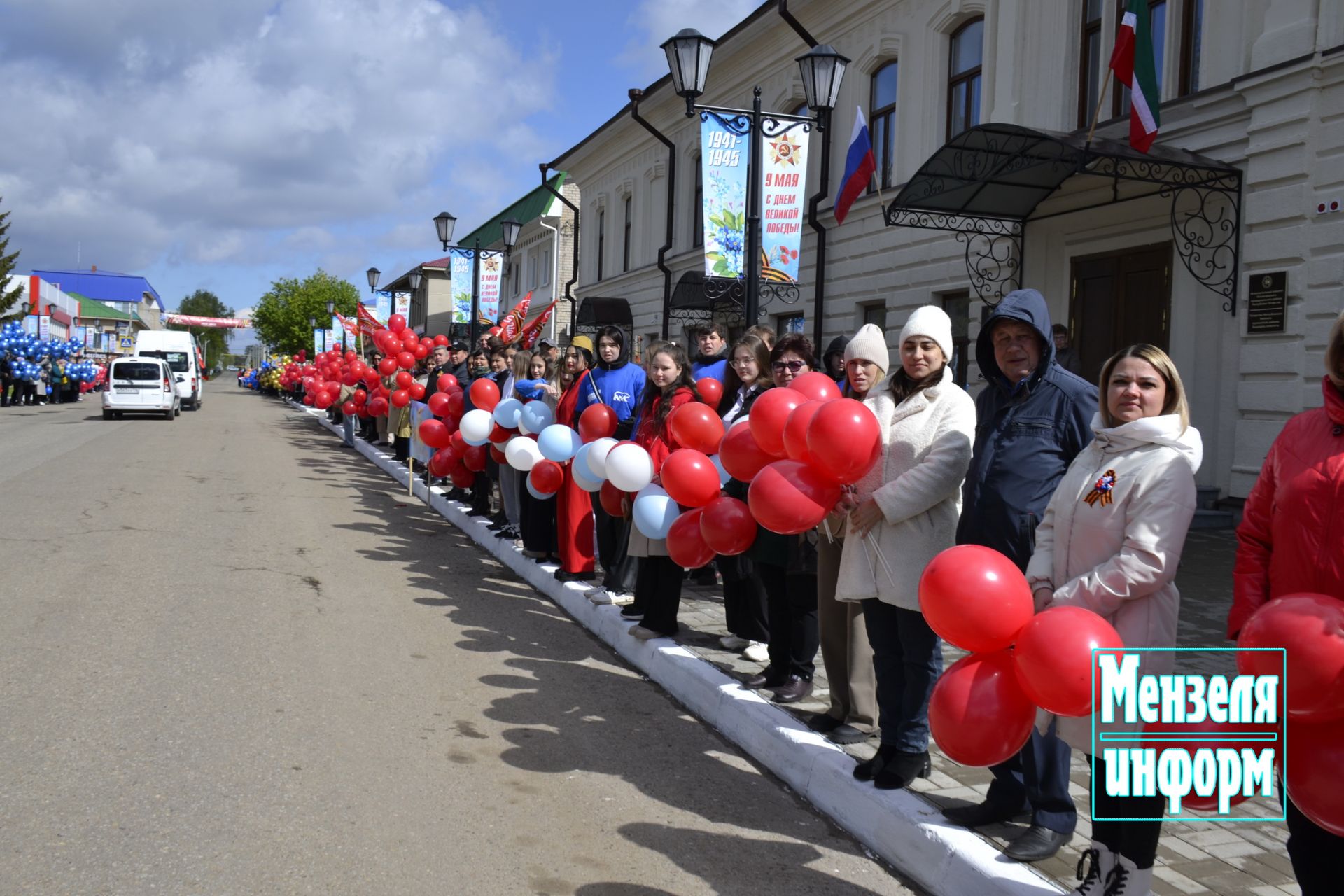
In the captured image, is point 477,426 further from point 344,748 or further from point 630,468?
point 344,748

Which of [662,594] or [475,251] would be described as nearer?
[662,594]

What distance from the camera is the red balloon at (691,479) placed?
552 centimetres

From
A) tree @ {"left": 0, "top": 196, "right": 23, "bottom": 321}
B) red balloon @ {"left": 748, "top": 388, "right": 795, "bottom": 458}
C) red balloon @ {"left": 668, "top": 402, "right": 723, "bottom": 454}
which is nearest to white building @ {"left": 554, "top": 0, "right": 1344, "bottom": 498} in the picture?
red balloon @ {"left": 668, "top": 402, "right": 723, "bottom": 454}

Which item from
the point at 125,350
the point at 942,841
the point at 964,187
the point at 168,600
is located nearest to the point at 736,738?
the point at 942,841

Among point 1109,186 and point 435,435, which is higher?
point 1109,186

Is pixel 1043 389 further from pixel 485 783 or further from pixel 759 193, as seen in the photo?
pixel 759 193

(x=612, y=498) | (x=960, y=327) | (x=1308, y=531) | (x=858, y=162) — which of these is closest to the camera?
(x=1308, y=531)

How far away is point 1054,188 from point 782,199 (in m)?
4.64

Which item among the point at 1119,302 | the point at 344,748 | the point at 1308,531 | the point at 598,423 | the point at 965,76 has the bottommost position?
the point at 344,748

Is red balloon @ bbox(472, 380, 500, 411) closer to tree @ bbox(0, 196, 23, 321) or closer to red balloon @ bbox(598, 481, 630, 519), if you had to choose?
red balloon @ bbox(598, 481, 630, 519)

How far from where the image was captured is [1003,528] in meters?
3.69

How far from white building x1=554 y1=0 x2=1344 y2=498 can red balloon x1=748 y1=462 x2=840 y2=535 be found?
7.54 m

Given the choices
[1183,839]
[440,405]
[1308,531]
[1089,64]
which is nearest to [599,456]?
[1183,839]

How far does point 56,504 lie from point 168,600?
565cm
